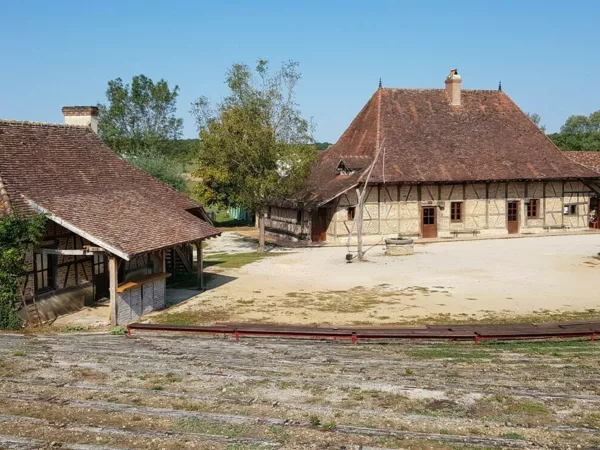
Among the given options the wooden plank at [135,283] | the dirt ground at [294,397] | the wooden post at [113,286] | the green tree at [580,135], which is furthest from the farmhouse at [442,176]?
the green tree at [580,135]

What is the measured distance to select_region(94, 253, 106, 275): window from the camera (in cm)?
1812

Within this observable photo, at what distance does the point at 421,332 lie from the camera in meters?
13.1

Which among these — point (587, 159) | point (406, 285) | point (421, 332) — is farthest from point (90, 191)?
point (587, 159)

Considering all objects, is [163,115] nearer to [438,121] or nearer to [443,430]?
[438,121]

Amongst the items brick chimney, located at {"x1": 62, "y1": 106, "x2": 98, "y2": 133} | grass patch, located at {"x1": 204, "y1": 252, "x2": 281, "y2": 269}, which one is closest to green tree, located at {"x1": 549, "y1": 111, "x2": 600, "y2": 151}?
grass patch, located at {"x1": 204, "y1": 252, "x2": 281, "y2": 269}

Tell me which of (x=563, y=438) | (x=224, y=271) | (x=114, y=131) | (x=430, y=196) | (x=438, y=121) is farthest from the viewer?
(x=114, y=131)

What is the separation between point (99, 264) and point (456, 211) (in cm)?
2173

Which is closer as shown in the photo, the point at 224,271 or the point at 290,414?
the point at 290,414

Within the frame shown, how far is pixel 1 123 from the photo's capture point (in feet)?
58.8

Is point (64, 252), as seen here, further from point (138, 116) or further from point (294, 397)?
point (138, 116)

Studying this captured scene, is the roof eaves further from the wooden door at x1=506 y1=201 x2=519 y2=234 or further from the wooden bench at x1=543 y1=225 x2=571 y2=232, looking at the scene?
the wooden bench at x1=543 y1=225 x2=571 y2=232

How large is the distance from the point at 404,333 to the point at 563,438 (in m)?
6.26

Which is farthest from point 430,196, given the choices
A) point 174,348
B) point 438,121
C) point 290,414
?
point 290,414

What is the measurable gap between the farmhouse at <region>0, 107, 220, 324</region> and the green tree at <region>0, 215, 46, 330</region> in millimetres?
333
